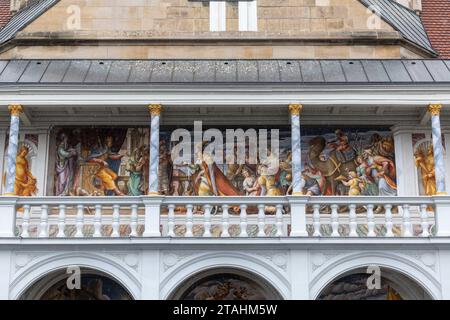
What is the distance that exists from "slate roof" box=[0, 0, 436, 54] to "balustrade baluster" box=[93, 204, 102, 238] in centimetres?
550

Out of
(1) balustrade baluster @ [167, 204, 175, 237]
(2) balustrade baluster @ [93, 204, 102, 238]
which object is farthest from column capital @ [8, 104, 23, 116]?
(1) balustrade baluster @ [167, 204, 175, 237]

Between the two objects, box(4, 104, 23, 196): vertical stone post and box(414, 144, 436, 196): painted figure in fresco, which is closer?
box(4, 104, 23, 196): vertical stone post

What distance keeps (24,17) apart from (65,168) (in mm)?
5566

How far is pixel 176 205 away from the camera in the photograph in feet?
54.0

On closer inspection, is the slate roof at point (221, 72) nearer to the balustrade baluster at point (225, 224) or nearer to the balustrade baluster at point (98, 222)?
the balustrade baluster at point (98, 222)

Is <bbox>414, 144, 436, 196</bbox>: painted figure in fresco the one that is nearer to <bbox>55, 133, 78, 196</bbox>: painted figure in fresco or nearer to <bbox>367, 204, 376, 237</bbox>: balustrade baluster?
<bbox>367, 204, 376, 237</bbox>: balustrade baluster

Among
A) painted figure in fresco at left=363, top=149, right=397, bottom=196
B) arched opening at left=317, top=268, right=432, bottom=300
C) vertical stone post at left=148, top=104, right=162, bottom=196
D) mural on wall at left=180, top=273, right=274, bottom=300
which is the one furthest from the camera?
painted figure in fresco at left=363, top=149, right=397, bottom=196

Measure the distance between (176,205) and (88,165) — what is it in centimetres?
303

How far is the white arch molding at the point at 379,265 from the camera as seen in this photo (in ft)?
51.7

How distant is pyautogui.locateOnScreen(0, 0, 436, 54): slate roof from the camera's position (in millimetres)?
19203

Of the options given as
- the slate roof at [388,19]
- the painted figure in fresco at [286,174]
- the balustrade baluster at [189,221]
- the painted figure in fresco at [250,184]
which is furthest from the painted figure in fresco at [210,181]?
the slate roof at [388,19]

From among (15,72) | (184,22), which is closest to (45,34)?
(15,72)

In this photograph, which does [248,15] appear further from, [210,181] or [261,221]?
[261,221]
